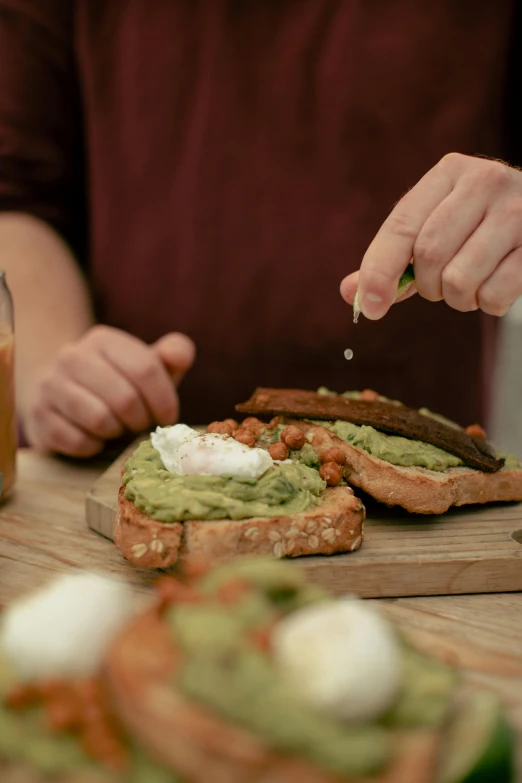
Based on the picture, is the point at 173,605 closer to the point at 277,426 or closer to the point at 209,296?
the point at 277,426

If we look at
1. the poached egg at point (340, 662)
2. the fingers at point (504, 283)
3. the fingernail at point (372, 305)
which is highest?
the fingers at point (504, 283)

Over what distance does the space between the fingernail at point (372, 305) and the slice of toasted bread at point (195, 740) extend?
4.62ft

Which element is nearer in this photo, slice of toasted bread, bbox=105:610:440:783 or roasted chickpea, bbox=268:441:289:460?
slice of toasted bread, bbox=105:610:440:783

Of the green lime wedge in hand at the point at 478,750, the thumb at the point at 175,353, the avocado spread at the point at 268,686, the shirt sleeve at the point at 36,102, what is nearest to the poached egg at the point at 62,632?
the avocado spread at the point at 268,686

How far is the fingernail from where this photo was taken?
7.42 feet

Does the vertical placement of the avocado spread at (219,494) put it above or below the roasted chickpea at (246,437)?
below

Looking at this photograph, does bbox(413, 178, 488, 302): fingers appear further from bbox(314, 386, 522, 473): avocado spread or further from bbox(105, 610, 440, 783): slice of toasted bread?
bbox(105, 610, 440, 783): slice of toasted bread

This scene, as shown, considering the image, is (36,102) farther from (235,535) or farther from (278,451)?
(235,535)

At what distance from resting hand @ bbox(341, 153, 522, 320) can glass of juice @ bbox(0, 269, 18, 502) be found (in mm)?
1099

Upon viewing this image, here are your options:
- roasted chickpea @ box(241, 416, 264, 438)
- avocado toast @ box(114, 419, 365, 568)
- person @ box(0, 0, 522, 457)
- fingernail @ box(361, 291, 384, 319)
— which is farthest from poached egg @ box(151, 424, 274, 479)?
person @ box(0, 0, 522, 457)

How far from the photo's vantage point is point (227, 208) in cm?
353

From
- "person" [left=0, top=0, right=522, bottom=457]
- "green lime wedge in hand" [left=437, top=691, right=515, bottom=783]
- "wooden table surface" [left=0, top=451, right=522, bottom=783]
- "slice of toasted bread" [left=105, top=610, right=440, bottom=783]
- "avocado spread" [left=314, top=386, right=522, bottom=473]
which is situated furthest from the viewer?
"person" [left=0, top=0, right=522, bottom=457]

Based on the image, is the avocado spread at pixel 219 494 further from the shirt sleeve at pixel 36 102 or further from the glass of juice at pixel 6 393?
the shirt sleeve at pixel 36 102

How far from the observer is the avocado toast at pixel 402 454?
2332 mm
